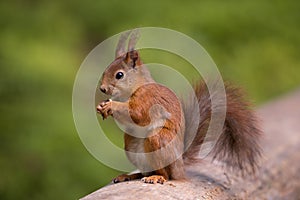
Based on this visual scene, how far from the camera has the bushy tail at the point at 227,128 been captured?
8.30ft

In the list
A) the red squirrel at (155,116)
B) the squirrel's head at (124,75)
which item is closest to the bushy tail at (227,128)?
the red squirrel at (155,116)

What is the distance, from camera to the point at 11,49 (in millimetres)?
4836

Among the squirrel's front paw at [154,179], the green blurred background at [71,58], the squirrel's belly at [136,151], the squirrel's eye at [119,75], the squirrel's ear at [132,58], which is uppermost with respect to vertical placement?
the green blurred background at [71,58]

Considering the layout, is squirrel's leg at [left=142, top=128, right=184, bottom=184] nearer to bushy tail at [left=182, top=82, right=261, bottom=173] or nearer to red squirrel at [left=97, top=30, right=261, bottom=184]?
red squirrel at [left=97, top=30, right=261, bottom=184]

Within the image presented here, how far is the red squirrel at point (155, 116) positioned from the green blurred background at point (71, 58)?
134 cm

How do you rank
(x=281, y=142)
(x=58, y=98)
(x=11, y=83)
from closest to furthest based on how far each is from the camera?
(x=281, y=142)
(x=11, y=83)
(x=58, y=98)

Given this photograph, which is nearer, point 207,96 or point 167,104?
point 167,104

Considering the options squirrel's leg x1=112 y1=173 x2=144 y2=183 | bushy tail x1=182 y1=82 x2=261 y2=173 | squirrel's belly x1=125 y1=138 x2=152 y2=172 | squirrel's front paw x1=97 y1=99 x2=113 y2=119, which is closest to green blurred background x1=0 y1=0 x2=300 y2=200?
bushy tail x1=182 y1=82 x2=261 y2=173

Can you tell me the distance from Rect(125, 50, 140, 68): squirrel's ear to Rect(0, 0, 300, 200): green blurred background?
1.63 meters

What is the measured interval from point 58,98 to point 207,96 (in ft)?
7.77

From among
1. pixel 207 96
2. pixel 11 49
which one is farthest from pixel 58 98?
pixel 207 96

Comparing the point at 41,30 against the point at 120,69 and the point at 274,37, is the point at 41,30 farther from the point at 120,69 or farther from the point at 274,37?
the point at 120,69

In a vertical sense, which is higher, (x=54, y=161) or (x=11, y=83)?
(x=11, y=83)

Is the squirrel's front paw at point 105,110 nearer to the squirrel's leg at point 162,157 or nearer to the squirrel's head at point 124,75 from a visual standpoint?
the squirrel's head at point 124,75
